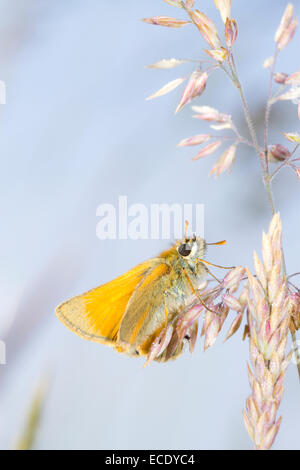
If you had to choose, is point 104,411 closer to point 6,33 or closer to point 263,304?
point 263,304

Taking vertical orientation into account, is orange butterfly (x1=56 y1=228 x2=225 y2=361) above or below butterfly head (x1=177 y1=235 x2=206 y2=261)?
below

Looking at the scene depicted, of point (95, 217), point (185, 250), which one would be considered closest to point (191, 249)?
point (185, 250)

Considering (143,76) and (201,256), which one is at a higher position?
(143,76)

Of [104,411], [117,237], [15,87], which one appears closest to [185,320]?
[117,237]

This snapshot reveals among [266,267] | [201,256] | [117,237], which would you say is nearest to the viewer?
[266,267]

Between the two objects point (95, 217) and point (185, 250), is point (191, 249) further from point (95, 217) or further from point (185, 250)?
point (95, 217)

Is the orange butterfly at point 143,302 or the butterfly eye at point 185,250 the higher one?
the butterfly eye at point 185,250

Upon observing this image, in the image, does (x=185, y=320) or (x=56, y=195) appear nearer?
(x=185, y=320)

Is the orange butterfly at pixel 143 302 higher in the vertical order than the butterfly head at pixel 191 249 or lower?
lower
